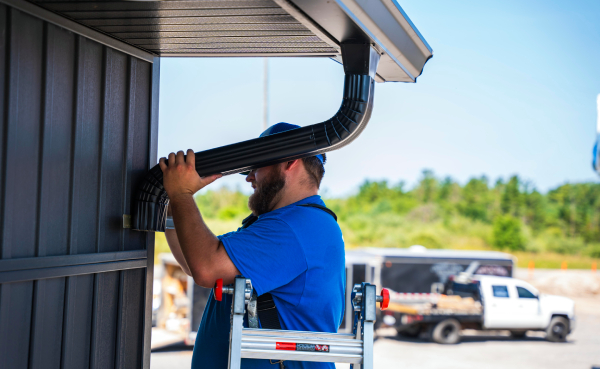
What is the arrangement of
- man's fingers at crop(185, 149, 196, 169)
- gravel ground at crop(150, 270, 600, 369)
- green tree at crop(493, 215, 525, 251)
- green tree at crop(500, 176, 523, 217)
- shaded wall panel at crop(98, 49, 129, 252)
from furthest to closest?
green tree at crop(500, 176, 523, 217) → green tree at crop(493, 215, 525, 251) → gravel ground at crop(150, 270, 600, 369) → shaded wall panel at crop(98, 49, 129, 252) → man's fingers at crop(185, 149, 196, 169)

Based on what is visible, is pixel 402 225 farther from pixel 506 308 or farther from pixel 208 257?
pixel 208 257

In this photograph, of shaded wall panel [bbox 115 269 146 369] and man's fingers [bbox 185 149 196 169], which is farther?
shaded wall panel [bbox 115 269 146 369]

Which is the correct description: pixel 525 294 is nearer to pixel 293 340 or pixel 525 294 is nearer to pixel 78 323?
pixel 293 340

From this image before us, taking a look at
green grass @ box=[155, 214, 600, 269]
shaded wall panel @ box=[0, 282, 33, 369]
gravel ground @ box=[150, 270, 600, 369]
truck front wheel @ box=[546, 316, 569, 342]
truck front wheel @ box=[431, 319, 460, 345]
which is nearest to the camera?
shaded wall panel @ box=[0, 282, 33, 369]

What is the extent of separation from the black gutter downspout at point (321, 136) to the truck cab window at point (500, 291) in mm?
11691

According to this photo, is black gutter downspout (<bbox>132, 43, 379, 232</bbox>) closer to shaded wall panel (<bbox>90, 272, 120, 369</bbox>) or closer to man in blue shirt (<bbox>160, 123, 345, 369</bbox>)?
man in blue shirt (<bbox>160, 123, 345, 369</bbox>)

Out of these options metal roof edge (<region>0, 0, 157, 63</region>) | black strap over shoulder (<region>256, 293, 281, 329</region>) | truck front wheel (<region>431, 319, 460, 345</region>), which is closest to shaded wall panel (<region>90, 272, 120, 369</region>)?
black strap over shoulder (<region>256, 293, 281, 329</region>)

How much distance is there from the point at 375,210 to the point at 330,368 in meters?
36.4

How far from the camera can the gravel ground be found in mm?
11172

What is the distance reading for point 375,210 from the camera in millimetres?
38438

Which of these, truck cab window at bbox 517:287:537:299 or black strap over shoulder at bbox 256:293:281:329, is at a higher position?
black strap over shoulder at bbox 256:293:281:329

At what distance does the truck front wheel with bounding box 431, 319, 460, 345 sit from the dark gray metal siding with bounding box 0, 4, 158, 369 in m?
11.4

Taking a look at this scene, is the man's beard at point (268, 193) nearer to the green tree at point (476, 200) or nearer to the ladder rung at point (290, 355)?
the ladder rung at point (290, 355)

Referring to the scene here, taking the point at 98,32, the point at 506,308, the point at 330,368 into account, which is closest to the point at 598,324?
the point at 506,308
